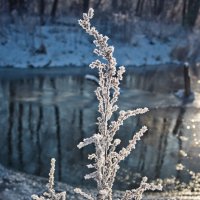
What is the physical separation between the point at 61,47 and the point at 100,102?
3173 centimetres

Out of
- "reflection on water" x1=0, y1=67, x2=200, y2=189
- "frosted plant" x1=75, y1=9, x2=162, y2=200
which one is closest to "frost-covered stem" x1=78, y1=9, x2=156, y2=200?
"frosted plant" x1=75, y1=9, x2=162, y2=200

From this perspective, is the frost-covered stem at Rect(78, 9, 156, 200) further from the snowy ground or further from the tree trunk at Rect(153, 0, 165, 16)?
the tree trunk at Rect(153, 0, 165, 16)

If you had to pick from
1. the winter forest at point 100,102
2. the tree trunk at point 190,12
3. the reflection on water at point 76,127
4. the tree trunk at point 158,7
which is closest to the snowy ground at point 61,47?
the winter forest at point 100,102

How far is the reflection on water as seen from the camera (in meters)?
14.7

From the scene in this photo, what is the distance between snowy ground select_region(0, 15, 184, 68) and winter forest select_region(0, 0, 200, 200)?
3.2 inches

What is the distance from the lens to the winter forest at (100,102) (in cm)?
358

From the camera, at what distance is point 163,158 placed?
15.8 meters

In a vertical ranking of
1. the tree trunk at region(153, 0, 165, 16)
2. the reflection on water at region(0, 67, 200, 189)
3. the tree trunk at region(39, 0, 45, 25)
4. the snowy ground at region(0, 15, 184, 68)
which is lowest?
the reflection on water at region(0, 67, 200, 189)

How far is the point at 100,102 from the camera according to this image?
11.0 feet

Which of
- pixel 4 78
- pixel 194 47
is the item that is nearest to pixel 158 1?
pixel 194 47

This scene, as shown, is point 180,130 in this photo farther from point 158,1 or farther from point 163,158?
point 158,1

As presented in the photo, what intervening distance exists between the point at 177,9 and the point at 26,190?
3781 cm

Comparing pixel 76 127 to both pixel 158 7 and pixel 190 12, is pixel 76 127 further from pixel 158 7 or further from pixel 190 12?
pixel 158 7

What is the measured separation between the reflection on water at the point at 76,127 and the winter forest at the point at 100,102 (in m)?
0.04
